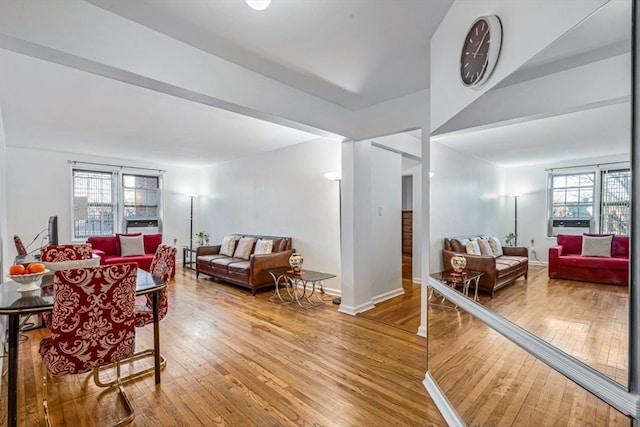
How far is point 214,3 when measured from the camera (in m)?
1.92

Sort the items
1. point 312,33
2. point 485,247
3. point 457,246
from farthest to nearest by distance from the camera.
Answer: point 312,33
point 457,246
point 485,247

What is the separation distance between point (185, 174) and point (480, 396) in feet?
26.6

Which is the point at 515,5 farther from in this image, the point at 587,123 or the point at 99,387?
the point at 99,387

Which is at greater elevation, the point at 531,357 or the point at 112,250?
the point at 531,357

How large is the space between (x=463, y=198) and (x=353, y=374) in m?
1.59

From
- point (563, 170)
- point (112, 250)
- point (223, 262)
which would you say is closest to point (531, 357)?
point (563, 170)

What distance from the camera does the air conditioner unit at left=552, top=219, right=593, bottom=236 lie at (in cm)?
113

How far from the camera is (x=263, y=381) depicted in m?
2.33

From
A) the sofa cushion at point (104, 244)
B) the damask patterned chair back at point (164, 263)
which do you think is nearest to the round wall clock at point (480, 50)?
the damask patterned chair back at point (164, 263)

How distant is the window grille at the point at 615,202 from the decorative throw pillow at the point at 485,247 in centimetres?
74

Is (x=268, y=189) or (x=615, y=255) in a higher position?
(x=268, y=189)

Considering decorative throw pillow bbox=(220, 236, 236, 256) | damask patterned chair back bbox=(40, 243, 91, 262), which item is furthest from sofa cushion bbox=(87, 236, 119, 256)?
damask patterned chair back bbox=(40, 243, 91, 262)

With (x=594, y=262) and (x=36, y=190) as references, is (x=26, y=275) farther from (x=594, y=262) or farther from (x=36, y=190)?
(x=36, y=190)

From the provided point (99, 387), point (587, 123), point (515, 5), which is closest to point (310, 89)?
point (515, 5)
